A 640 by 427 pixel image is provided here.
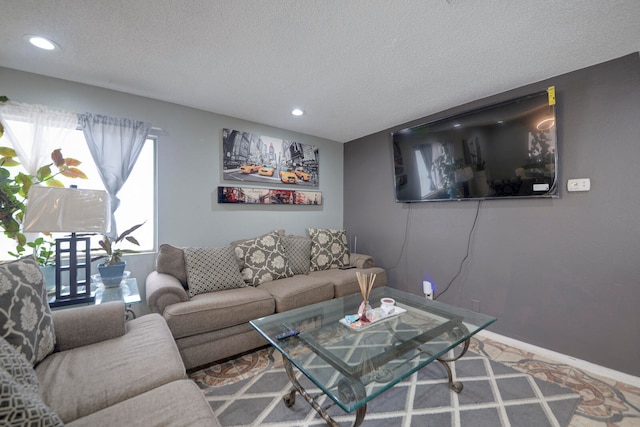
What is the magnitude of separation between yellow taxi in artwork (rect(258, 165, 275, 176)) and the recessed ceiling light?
190 centimetres

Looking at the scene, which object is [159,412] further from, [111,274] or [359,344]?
[111,274]

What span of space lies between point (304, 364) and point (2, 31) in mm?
2719

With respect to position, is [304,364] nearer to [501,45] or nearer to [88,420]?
[88,420]

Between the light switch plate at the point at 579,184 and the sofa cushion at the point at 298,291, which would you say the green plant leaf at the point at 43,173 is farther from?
the light switch plate at the point at 579,184

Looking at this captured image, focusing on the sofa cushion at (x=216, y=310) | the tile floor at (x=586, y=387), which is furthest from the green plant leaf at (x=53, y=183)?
the tile floor at (x=586, y=387)

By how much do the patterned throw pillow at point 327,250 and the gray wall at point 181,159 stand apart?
19.9 inches

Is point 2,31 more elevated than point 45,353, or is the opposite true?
point 2,31

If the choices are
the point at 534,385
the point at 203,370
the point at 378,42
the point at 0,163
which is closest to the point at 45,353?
the point at 203,370

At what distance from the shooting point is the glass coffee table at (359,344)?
1.15 m

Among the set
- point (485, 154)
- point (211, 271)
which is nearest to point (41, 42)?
point (211, 271)

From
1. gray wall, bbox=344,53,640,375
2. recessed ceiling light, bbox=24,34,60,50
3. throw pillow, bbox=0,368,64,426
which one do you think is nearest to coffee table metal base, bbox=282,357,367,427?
throw pillow, bbox=0,368,64,426

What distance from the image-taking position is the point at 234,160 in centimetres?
301

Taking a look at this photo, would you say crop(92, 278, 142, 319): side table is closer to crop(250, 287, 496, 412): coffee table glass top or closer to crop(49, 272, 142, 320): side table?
crop(49, 272, 142, 320): side table

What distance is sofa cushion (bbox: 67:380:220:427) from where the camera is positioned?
0.89m
